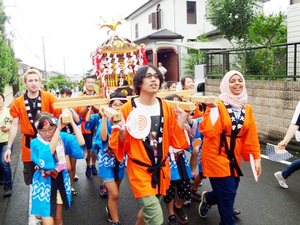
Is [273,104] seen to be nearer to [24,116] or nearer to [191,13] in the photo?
[24,116]

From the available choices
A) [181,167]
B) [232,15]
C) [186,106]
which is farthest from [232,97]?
[232,15]

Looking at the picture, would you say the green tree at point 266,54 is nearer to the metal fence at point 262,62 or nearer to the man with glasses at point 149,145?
the metal fence at point 262,62

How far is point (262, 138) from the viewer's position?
8.78 meters

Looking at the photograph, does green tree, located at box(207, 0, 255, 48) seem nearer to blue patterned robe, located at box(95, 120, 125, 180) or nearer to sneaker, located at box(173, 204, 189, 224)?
blue patterned robe, located at box(95, 120, 125, 180)

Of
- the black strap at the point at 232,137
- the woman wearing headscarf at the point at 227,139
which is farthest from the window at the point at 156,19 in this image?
the black strap at the point at 232,137

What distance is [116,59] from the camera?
5.53 m

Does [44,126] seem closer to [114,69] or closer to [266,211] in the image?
[114,69]

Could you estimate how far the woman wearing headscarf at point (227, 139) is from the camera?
10.6 ft

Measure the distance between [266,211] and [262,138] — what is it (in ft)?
16.0

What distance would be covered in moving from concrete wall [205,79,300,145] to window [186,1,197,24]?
16.2m

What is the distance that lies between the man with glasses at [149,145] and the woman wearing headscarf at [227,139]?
439 millimetres

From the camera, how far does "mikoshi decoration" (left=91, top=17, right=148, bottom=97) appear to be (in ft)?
17.8

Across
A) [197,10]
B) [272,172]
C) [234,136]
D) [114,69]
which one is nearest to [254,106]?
[272,172]

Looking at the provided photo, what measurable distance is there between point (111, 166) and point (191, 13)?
2248 cm
